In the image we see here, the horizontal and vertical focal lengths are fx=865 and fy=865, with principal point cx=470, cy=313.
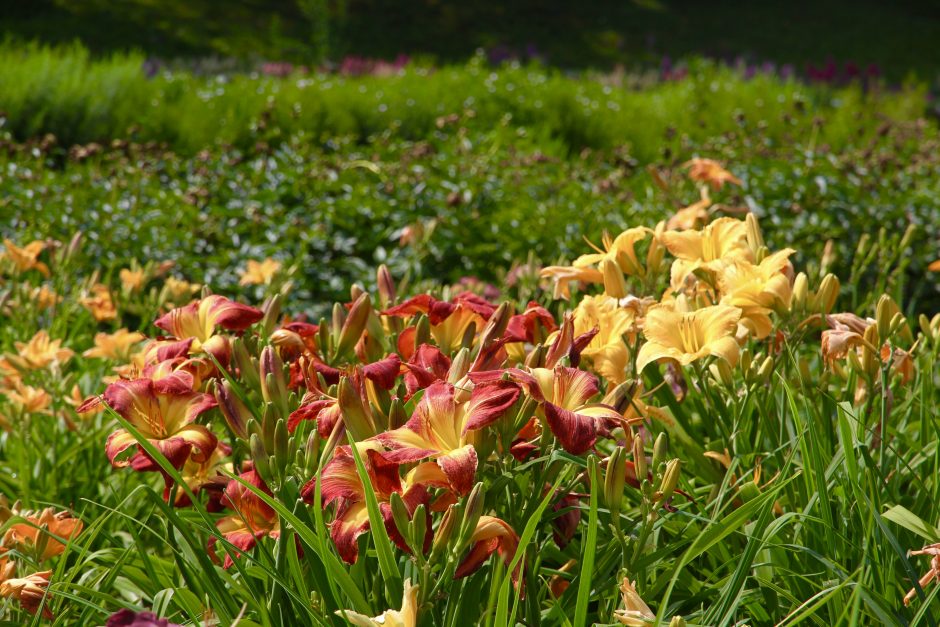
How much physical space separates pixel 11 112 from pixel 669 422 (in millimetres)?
5641

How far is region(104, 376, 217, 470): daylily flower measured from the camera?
1285mm

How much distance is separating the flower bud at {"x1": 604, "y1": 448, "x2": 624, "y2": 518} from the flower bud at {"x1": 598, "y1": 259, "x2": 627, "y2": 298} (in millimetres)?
614

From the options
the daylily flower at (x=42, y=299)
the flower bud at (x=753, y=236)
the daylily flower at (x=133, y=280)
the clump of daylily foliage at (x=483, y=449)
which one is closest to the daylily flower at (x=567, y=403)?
the clump of daylily foliage at (x=483, y=449)

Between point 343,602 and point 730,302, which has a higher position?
point 730,302

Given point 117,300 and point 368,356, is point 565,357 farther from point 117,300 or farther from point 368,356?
point 117,300

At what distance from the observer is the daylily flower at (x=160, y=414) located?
1.29 m

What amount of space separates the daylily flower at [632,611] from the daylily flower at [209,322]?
781 millimetres

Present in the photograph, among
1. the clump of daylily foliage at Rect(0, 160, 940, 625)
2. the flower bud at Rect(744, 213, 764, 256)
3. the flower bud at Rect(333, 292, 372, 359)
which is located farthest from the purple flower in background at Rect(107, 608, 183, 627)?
the flower bud at Rect(744, 213, 764, 256)

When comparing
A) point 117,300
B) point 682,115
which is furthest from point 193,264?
point 682,115

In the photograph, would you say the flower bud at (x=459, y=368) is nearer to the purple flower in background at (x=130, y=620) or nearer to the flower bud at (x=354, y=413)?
the flower bud at (x=354, y=413)

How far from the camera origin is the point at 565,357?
1.27 metres

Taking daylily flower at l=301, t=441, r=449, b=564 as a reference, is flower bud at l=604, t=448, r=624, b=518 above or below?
above

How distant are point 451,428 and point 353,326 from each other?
437mm

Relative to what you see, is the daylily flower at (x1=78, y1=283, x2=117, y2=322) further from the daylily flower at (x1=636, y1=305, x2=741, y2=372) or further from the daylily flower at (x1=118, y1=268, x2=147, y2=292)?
the daylily flower at (x1=636, y1=305, x2=741, y2=372)
